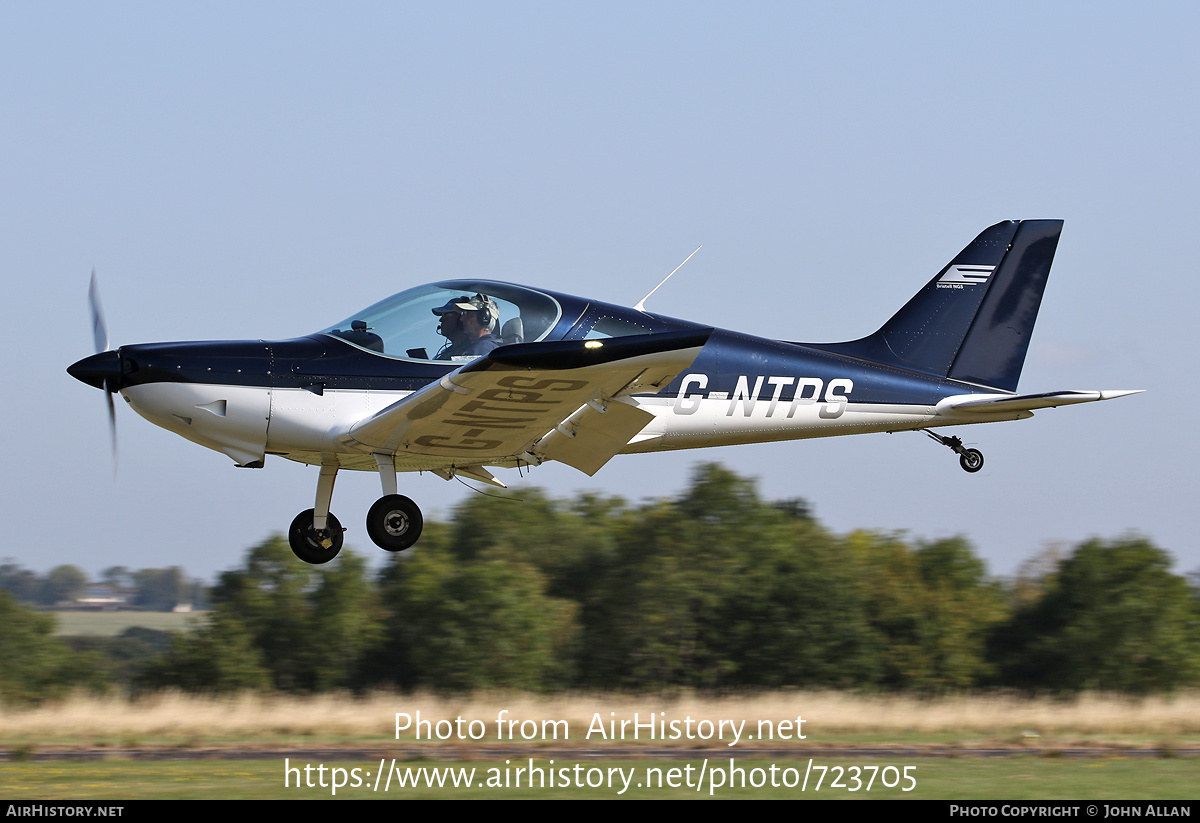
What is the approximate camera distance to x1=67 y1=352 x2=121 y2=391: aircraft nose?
8.37m

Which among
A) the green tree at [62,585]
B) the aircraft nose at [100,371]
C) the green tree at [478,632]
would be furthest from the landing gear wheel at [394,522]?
the green tree at [62,585]

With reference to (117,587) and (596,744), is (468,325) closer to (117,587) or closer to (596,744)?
(596,744)

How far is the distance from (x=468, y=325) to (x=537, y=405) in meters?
0.93

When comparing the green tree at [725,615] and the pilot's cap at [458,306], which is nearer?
the pilot's cap at [458,306]

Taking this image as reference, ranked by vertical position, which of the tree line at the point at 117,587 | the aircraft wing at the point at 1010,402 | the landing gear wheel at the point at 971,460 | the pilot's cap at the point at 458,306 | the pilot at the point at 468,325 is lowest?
the tree line at the point at 117,587

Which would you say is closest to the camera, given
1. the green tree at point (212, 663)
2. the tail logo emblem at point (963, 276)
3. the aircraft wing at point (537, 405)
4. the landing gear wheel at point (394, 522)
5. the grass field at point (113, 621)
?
the aircraft wing at point (537, 405)

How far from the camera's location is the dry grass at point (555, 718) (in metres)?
14.0

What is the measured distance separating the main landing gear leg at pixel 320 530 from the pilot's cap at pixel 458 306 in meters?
1.50

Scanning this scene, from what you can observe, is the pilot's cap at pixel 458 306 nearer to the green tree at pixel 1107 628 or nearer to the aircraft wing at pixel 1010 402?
the aircraft wing at pixel 1010 402

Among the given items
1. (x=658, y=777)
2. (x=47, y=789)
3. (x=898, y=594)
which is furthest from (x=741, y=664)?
(x=47, y=789)

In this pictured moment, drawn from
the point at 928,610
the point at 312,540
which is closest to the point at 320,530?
the point at 312,540
